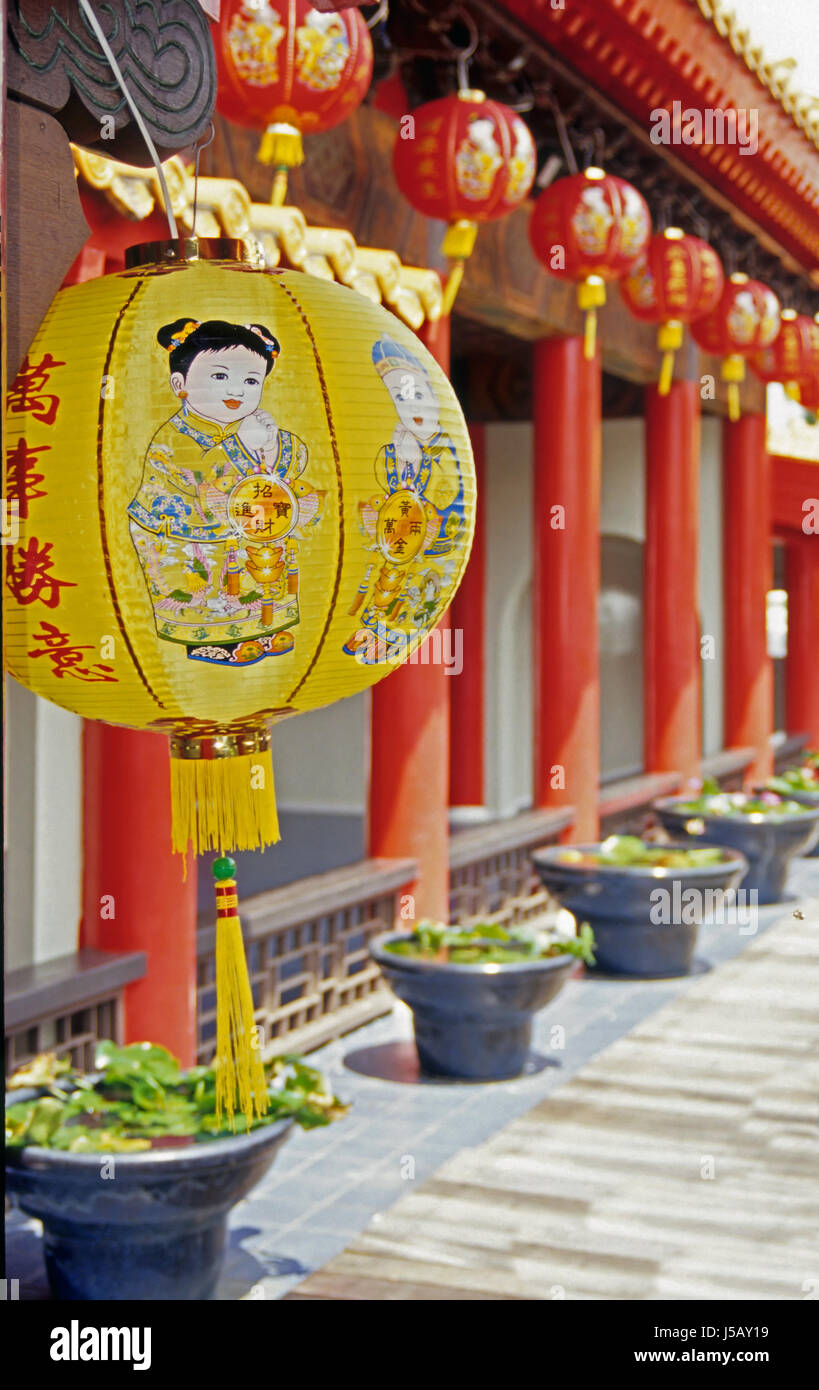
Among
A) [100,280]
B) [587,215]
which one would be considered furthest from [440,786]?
[100,280]

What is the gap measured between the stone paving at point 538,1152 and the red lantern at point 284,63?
280 cm

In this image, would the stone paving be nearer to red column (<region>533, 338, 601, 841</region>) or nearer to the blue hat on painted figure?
red column (<region>533, 338, 601, 841</region>)

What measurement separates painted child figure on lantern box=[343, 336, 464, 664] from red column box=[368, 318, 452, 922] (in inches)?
190

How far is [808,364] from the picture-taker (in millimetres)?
9047

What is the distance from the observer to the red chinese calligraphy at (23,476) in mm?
1479

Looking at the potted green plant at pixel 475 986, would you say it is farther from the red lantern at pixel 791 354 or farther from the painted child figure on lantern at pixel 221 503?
the red lantern at pixel 791 354

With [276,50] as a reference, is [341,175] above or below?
above

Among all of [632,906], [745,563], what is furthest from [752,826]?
[745,563]

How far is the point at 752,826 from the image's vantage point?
899 cm

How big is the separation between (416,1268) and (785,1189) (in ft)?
4.05

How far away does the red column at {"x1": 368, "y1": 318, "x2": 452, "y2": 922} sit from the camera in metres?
6.55

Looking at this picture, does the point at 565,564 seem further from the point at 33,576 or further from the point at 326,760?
the point at 33,576

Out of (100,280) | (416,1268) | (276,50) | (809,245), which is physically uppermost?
(809,245)
